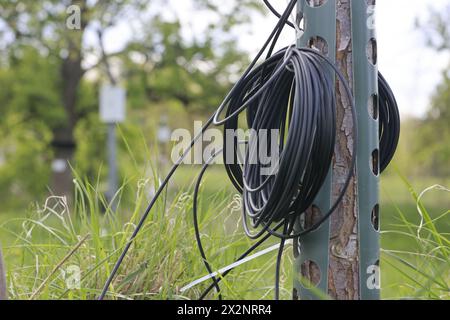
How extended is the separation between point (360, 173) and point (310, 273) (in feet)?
0.77

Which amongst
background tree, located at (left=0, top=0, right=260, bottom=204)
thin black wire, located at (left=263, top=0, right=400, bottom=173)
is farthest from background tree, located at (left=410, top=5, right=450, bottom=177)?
thin black wire, located at (left=263, top=0, right=400, bottom=173)

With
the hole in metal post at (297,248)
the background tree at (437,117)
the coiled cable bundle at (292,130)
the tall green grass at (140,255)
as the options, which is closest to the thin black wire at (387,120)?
the coiled cable bundle at (292,130)

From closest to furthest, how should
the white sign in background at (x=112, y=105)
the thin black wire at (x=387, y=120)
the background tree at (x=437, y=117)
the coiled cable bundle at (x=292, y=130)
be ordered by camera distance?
the coiled cable bundle at (x=292, y=130)
the thin black wire at (x=387, y=120)
the white sign in background at (x=112, y=105)
the background tree at (x=437, y=117)

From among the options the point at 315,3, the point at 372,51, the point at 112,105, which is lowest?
the point at 372,51

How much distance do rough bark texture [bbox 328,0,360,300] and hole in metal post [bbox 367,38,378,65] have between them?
1.8 inches

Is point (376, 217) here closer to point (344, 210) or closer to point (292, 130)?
point (344, 210)

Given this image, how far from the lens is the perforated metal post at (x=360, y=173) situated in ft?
3.89

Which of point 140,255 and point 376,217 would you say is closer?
point 376,217

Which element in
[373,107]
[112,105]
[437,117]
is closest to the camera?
[373,107]

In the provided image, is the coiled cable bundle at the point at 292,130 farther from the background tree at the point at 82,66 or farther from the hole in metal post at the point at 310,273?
the background tree at the point at 82,66

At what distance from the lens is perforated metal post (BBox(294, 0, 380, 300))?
3.89 ft

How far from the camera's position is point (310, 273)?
1217 mm

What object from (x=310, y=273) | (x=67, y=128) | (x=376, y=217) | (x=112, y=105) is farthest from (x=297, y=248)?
(x=67, y=128)

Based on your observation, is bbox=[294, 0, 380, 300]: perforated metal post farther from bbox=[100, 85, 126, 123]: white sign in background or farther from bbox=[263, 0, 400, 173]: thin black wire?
bbox=[100, 85, 126, 123]: white sign in background
